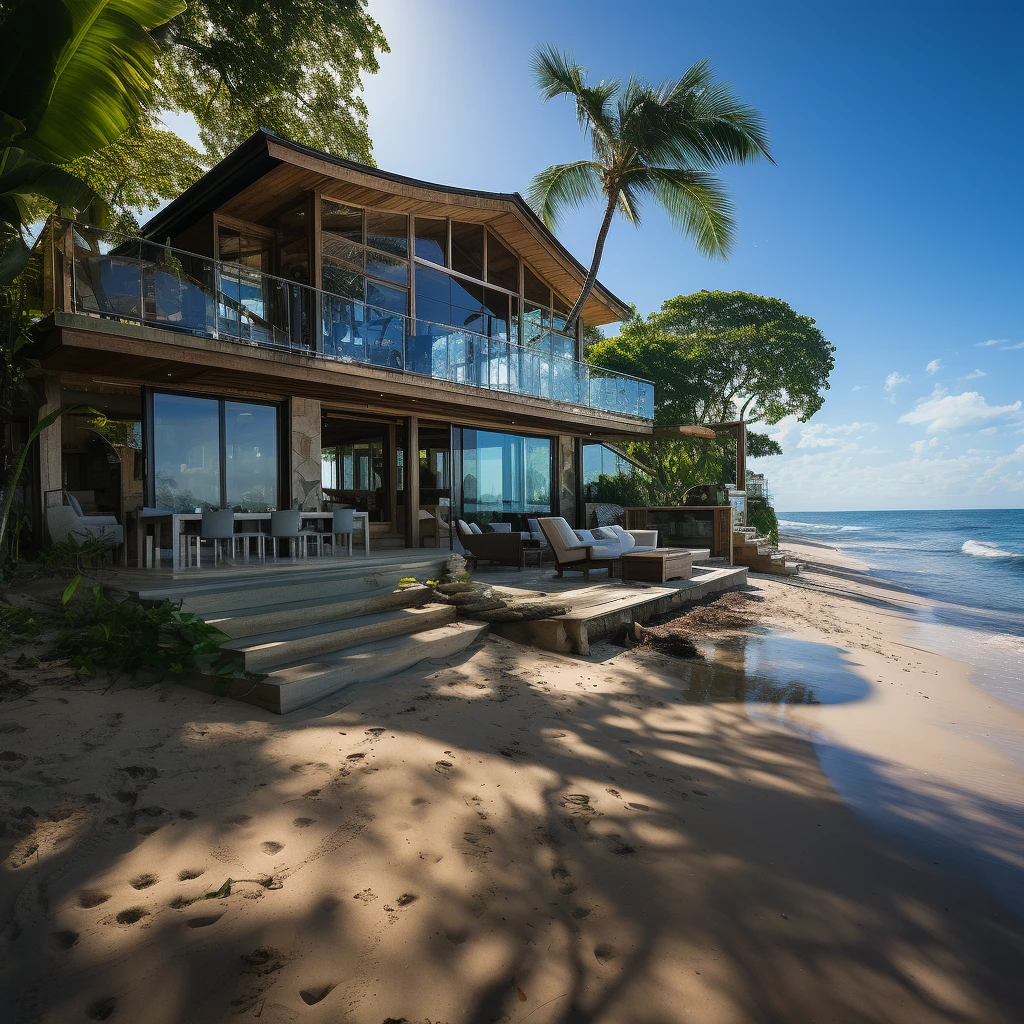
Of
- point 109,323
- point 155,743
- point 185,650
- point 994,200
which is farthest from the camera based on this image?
point 994,200

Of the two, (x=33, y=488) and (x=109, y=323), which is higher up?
(x=109, y=323)

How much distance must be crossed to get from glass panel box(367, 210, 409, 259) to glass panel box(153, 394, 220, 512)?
468cm

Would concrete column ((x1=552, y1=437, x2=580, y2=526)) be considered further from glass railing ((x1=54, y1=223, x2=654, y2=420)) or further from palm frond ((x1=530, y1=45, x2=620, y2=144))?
palm frond ((x1=530, y1=45, x2=620, y2=144))

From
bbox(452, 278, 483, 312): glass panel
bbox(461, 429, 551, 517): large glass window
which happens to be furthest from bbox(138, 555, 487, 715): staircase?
bbox(452, 278, 483, 312): glass panel

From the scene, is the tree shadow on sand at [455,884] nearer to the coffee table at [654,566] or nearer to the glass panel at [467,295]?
the coffee table at [654,566]

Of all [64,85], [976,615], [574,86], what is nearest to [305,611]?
[64,85]

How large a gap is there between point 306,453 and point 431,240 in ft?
18.7

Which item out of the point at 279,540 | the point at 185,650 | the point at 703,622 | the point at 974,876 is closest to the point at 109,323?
the point at 279,540

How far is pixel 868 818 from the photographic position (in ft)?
9.27

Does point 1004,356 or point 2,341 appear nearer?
point 2,341

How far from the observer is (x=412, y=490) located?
1173 centimetres

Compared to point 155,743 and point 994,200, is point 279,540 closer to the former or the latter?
point 155,743

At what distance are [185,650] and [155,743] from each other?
1156mm

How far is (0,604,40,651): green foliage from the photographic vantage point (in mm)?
4418
